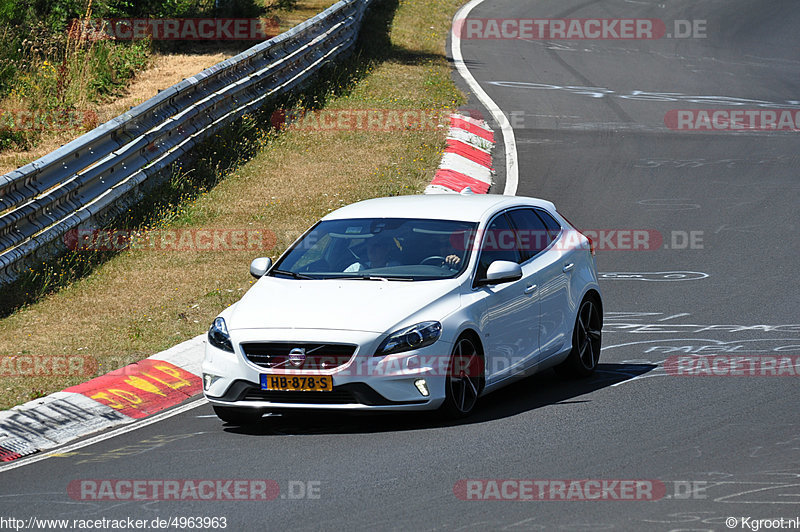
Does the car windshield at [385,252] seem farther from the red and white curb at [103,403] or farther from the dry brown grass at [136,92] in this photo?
the dry brown grass at [136,92]

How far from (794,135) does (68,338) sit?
14811 millimetres

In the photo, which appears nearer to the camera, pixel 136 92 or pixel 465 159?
pixel 465 159

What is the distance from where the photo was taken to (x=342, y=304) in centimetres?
873

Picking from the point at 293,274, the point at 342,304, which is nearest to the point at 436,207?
the point at 293,274

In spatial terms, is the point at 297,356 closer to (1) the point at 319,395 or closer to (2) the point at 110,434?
(1) the point at 319,395

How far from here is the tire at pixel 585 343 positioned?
10.4 meters

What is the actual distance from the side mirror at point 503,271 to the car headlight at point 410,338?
775mm

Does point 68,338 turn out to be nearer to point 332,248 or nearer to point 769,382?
point 332,248

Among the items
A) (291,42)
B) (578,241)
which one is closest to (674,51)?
(291,42)

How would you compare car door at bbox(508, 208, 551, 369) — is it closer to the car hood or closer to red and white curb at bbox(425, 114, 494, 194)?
the car hood

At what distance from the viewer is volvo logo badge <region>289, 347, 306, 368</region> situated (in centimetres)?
848

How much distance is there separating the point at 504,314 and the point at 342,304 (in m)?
1.39

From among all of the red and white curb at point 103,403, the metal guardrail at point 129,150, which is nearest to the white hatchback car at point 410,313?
the red and white curb at point 103,403

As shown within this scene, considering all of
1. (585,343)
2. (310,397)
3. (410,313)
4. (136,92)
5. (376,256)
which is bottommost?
(585,343)
